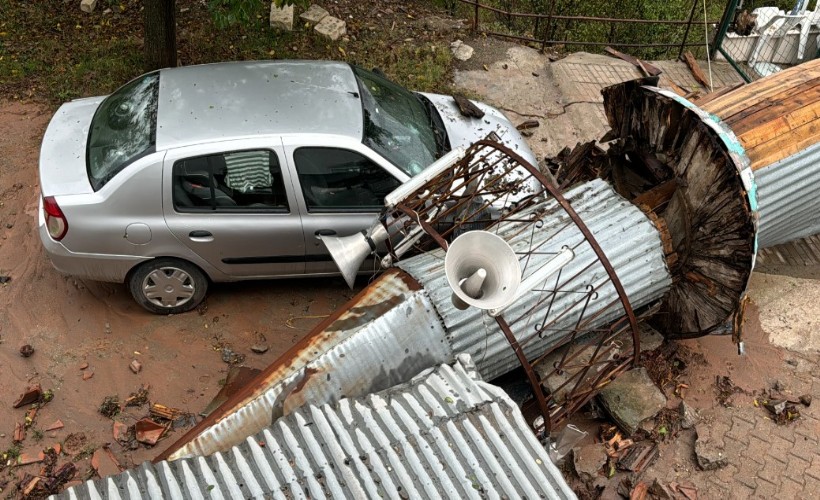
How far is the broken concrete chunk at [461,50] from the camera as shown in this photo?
8.55 meters

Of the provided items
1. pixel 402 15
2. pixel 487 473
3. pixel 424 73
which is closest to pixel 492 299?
pixel 487 473

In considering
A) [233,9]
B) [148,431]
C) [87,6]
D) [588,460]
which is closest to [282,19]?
[87,6]

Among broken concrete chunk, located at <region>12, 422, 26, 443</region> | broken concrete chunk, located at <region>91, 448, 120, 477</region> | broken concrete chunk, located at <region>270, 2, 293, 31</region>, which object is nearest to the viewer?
broken concrete chunk, located at <region>91, 448, 120, 477</region>

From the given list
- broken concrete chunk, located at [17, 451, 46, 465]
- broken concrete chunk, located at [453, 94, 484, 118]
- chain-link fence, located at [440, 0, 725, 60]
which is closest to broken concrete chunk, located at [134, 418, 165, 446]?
broken concrete chunk, located at [17, 451, 46, 465]

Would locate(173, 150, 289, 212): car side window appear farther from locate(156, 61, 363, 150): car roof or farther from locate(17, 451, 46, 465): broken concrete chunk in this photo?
locate(17, 451, 46, 465): broken concrete chunk

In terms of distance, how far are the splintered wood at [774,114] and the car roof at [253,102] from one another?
2.85 m

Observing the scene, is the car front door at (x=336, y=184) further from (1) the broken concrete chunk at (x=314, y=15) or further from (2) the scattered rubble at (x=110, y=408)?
(1) the broken concrete chunk at (x=314, y=15)

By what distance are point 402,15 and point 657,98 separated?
5.58 m

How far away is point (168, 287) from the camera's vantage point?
17.0 feet

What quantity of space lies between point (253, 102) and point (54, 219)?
5.52 ft

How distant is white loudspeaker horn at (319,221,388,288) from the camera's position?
13.1ft

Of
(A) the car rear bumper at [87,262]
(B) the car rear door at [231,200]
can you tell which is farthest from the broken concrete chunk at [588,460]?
(A) the car rear bumper at [87,262]

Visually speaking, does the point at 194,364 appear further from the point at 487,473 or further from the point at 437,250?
the point at 487,473

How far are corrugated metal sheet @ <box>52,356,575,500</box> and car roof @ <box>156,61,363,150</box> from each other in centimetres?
240
